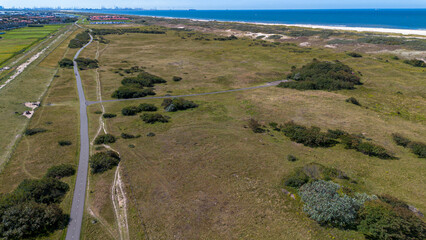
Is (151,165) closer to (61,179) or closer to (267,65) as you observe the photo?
(61,179)

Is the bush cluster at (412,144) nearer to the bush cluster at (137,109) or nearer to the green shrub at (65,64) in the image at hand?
the bush cluster at (137,109)

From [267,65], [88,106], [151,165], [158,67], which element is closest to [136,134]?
[151,165]

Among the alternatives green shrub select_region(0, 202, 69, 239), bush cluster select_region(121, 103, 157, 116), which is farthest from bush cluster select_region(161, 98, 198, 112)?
green shrub select_region(0, 202, 69, 239)

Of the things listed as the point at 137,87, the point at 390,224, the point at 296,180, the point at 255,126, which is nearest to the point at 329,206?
the point at 390,224

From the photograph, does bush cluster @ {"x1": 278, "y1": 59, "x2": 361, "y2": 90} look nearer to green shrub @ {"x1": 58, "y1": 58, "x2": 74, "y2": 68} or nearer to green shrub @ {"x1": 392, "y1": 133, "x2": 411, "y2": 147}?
green shrub @ {"x1": 392, "y1": 133, "x2": 411, "y2": 147}

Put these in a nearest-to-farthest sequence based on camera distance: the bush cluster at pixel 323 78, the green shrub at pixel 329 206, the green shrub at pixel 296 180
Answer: the green shrub at pixel 329 206
the green shrub at pixel 296 180
the bush cluster at pixel 323 78

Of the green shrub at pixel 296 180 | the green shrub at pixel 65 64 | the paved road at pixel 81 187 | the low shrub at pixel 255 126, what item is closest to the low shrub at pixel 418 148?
the green shrub at pixel 296 180
